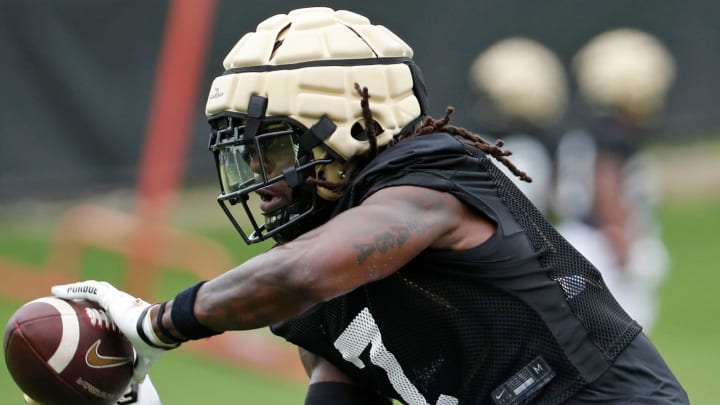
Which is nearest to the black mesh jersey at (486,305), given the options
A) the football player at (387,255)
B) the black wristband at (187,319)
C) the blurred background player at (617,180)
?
the football player at (387,255)

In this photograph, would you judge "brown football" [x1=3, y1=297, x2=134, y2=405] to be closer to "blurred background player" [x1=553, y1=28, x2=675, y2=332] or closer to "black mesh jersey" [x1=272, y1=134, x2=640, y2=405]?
"black mesh jersey" [x1=272, y1=134, x2=640, y2=405]

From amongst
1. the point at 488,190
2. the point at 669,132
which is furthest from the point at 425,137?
the point at 669,132

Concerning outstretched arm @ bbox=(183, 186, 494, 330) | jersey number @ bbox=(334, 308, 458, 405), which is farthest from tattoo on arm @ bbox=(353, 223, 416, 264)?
jersey number @ bbox=(334, 308, 458, 405)

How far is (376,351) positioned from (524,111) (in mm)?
5354

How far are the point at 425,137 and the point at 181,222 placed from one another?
8.53m

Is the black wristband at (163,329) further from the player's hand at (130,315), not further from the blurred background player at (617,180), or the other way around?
the blurred background player at (617,180)

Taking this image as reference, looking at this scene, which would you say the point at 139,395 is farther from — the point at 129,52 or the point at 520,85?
the point at 129,52

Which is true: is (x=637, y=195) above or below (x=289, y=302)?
below

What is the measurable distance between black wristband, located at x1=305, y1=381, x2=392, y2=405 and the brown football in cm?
65

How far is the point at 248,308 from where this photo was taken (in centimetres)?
320

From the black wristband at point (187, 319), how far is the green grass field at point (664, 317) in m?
4.40

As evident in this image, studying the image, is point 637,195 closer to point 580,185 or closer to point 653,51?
point 580,185

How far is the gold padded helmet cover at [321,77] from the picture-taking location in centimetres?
355

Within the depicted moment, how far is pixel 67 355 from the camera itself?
11.5ft
